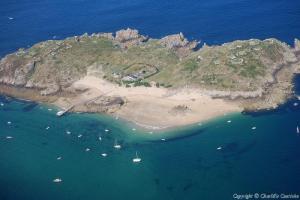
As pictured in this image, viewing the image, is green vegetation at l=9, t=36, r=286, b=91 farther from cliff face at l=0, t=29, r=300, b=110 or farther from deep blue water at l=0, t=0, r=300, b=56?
deep blue water at l=0, t=0, r=300, b=56

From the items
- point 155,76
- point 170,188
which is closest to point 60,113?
point 155,76

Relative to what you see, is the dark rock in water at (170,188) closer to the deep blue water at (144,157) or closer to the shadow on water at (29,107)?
the deep blue water at (144,157)

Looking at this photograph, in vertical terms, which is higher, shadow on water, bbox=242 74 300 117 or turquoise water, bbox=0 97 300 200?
shadow on water, bbox=242 74 300 117

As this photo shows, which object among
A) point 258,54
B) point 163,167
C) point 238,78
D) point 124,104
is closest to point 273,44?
point 258,54

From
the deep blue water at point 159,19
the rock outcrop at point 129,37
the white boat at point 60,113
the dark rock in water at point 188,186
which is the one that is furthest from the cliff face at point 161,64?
the dark rock in water at point 188,186

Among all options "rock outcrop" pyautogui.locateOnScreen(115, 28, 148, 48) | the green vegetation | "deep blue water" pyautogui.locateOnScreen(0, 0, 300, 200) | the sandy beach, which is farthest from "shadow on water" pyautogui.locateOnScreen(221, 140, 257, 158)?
"rock outcrop" pyautogui.locateOnScreen(115, 28, 148, 48)

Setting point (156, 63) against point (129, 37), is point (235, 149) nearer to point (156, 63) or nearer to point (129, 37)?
point (156, 63)
